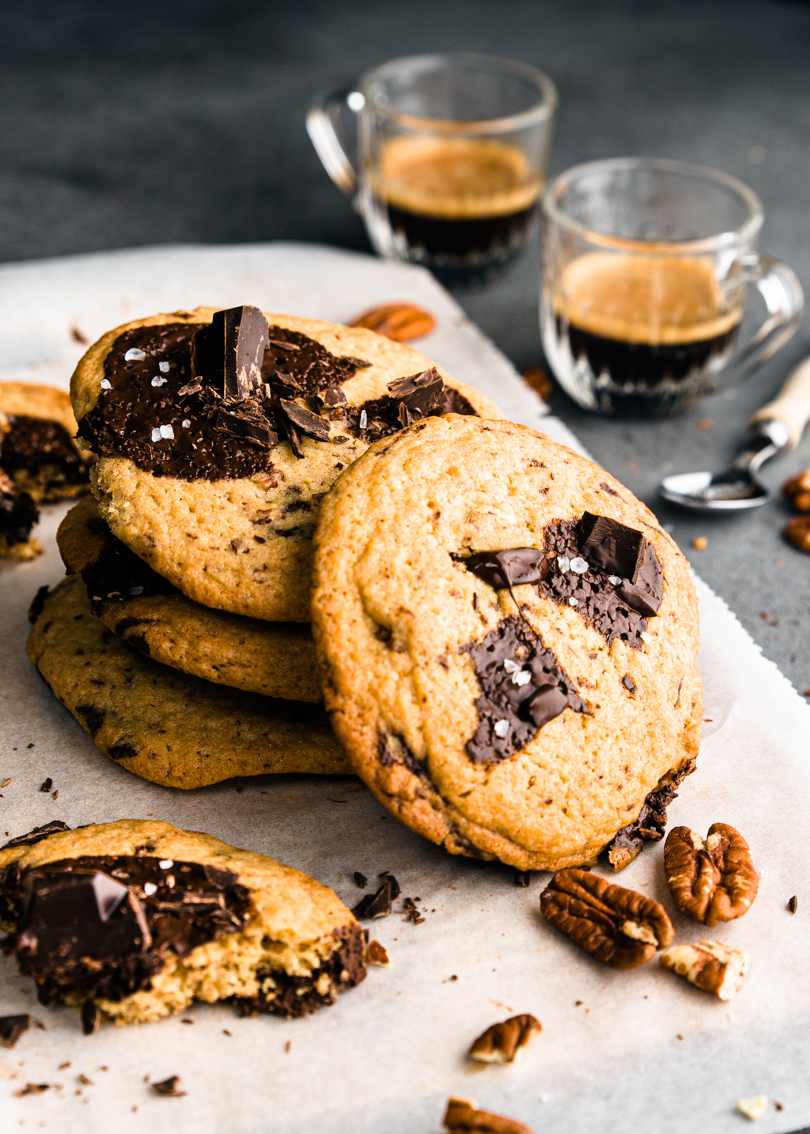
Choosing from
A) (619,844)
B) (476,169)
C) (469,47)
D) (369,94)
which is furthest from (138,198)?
(619,844)

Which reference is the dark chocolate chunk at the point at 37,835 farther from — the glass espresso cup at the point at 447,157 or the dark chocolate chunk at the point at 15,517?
the glass espresso cup at the point at 447,157

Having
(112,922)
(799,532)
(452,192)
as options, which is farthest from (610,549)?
(452,192)

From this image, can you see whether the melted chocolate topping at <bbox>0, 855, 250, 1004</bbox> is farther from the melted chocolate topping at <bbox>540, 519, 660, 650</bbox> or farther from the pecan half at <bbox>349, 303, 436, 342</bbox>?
the pecan half at <bbox>349, 303, 436, 342</bbox>

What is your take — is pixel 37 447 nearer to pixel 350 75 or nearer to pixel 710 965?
pixel 710 965

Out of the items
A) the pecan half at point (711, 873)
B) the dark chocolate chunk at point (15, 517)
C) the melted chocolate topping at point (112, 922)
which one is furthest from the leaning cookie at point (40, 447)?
the pecan half at point (711, 873)

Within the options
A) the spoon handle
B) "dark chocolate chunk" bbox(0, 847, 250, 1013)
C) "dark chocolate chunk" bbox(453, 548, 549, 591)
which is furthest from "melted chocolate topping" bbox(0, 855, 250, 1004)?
the spoon handle
